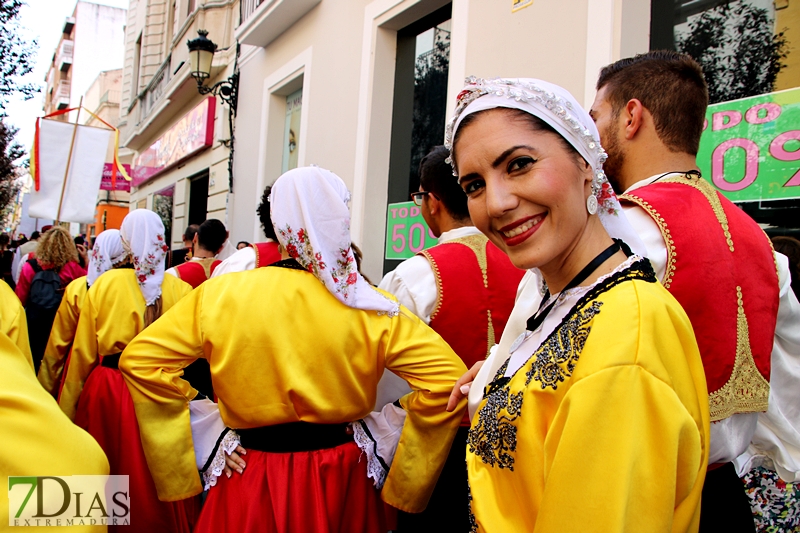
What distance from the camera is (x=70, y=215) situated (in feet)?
18.5

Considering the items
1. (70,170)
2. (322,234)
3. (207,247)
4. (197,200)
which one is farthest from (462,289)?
(197,200)

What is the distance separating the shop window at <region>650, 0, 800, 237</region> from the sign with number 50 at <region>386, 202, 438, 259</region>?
243cm

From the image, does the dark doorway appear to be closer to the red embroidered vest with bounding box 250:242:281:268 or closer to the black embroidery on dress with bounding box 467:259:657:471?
the red embroidered vest with bounding box 250:242:281:268

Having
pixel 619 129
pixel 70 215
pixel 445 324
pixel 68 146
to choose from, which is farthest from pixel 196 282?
pixel 619 129

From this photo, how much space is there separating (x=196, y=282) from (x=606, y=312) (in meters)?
4.39

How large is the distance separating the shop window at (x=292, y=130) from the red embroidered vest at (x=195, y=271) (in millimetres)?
2849

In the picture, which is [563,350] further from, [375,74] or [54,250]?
[54,250]

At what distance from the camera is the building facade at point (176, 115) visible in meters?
9.48

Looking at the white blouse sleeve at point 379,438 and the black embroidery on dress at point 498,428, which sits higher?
the black embroidery on dress at point 498,428

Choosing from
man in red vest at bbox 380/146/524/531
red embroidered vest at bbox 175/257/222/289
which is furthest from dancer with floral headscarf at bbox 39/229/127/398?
man in red vest at bbox 380/146/524/531

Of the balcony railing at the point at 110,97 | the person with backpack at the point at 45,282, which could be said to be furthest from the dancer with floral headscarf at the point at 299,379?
the balcony railing at the point at 110,97

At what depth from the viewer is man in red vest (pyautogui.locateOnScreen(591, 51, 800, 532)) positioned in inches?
52.3

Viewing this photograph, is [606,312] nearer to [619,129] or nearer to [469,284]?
[619,129]

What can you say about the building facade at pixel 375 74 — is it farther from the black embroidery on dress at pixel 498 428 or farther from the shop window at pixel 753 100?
the black embroidery on dress at pixel 498 428
